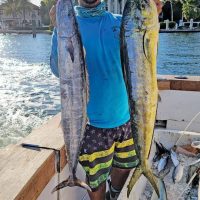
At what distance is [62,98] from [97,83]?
620 millimetres

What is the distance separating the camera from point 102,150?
2551 millimetres

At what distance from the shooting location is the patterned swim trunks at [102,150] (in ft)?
8.32

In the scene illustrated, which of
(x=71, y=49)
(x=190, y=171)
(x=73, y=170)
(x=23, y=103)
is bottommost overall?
(x=23, y=103)

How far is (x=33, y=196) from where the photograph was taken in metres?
2.22

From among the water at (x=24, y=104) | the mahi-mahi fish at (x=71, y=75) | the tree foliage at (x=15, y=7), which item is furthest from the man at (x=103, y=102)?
the tree foliage at (x=15, y=7)

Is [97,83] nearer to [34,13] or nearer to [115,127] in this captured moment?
[115,127]

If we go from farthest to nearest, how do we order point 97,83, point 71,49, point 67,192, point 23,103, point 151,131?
point 23,103 < point 67,192 < point 97,83 < point 151,131 < point 71,49

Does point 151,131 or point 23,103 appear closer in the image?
point 151,131

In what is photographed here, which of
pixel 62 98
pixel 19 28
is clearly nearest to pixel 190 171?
pixel 62 98

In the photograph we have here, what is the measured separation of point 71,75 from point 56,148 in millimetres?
990

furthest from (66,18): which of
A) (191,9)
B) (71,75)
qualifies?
(191,9)

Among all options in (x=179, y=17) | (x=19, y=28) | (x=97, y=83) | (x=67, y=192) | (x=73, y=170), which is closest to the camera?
(x=73, y=170)

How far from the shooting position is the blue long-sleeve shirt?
7.73 feet

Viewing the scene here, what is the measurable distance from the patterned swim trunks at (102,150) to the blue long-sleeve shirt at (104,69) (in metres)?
0.06
